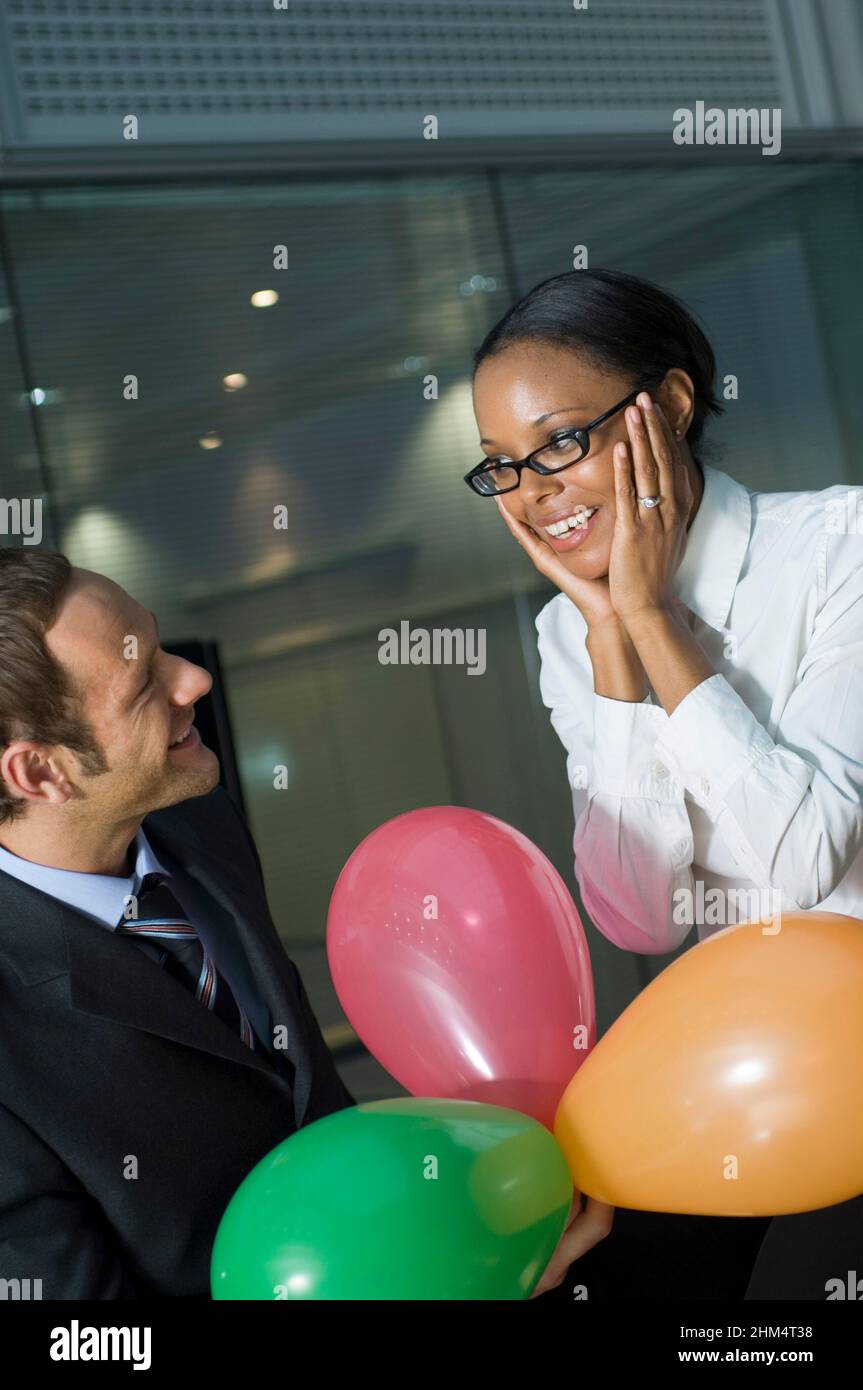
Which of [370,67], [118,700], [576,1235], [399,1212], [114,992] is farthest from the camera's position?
[370,67]

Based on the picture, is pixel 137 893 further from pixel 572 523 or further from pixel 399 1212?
pixel 572 523

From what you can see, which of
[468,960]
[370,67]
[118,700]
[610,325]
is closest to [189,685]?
[118,700]

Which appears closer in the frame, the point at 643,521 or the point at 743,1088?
the point at 743,1088

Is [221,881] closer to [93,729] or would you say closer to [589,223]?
[93,729]

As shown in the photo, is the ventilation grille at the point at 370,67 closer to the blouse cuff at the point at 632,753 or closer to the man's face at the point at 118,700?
the man's face at the point at 118,700

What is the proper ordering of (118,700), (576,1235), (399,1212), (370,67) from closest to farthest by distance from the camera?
(399,1212), (576,1235), (118,700), (370,67)

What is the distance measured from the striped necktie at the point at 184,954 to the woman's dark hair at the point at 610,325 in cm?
87

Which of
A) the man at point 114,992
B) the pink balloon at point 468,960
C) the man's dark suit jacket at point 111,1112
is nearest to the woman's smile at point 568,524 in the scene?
the pink balloon at point 468,960

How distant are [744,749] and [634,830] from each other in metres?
0.25

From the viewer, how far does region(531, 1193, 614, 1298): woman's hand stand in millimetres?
1269

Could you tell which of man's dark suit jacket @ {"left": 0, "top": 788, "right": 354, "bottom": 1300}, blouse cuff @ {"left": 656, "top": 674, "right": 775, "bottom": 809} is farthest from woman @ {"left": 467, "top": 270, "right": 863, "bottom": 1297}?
man's dark suit jacket @ {"left": 0, "top": 788, "right": 354, "bottom": 1300}

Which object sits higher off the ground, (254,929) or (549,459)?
(549,459)

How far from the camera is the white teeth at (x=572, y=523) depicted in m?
1.66

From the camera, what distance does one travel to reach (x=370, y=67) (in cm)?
340
